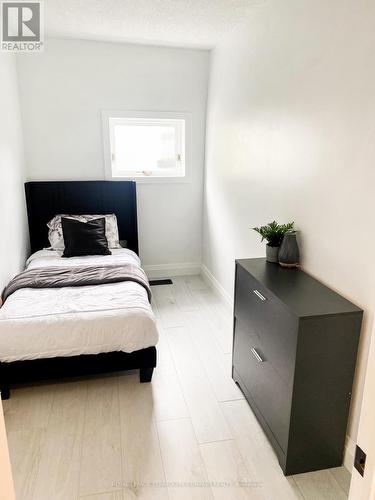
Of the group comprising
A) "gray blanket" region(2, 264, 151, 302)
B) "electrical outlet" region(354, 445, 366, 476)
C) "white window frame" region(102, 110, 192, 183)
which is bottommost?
"gray blanket" region(2, 264, 151, 302)

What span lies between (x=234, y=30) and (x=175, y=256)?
2.50 m

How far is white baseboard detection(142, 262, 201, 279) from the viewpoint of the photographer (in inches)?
171

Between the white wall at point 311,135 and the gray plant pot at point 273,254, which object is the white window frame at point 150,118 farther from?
the gray plant pot at point 273,254

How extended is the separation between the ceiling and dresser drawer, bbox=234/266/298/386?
2.05 metres

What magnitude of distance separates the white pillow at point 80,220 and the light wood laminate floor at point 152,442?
1516mm

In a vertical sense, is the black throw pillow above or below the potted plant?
below

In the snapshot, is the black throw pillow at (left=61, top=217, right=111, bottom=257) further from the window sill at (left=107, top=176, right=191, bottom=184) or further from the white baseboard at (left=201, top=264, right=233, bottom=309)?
the white baseboard at (left=201, top=264, right=233, bottom=309)

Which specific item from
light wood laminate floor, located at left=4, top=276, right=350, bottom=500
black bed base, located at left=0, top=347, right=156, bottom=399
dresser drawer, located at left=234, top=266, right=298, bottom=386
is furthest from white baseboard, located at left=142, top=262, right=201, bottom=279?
dresser drawer, located at left=234, top=266, right=298, bottom=386

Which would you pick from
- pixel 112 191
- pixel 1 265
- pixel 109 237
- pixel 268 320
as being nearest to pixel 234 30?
pixel 112 191

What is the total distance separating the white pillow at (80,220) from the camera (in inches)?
139

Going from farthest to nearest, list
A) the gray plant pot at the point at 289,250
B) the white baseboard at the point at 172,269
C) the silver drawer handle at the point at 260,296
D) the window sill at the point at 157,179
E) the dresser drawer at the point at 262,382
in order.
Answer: the white baseboard at the point at 172,269, the window sill at the point at 157,179, the gray plant pot at the point at 289,250, the silver drawer handle at the point at 260,296, the dresser drawer at the point at 262,382

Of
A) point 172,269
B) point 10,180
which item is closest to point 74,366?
point 10,180

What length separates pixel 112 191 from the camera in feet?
12.7

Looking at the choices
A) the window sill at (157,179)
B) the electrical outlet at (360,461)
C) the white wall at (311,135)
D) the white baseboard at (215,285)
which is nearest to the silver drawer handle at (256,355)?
the white wall at (311,135)
